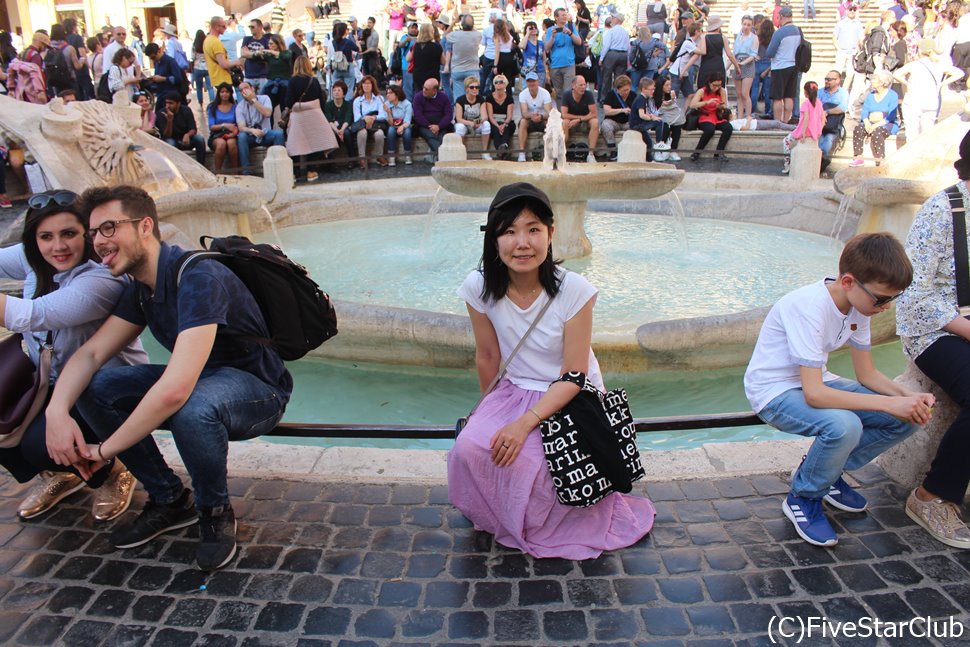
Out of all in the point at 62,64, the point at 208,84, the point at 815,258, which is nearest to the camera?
the point at 815,258

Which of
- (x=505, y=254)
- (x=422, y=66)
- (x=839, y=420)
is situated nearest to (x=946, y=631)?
(x=839, y=420)

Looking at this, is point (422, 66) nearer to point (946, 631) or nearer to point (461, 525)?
point (461, 525)

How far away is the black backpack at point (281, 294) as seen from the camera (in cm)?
297

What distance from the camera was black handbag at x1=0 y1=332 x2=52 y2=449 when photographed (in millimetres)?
3016

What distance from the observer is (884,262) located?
2.80m

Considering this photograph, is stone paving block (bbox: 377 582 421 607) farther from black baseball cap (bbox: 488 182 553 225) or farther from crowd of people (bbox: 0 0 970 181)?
crowd of people (bbox: 0 0 970 181)

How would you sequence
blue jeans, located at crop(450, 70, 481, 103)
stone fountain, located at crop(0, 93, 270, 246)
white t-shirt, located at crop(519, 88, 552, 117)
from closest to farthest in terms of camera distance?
stone fountain, located at crop(0, 93, 270, 246), white t-shirt, located at crop(519, 88, 552, 117), blue jeans, located at crop(450, 70, 481, 103)

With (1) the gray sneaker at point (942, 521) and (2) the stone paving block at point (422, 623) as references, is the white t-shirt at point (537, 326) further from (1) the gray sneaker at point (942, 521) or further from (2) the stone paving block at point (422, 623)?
(1) the gray sneaker at point (942, 521)

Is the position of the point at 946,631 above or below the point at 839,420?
below

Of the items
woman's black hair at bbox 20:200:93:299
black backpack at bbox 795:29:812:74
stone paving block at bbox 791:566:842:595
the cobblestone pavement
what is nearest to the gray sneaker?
the cobblestone pavement

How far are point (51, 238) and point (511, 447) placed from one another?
6.36ft

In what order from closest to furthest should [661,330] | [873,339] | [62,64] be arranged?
[661,330]
[873,339]
[62,64]

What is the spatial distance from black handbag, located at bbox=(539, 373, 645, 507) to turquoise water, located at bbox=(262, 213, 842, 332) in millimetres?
2159

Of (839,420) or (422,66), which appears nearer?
(839,420)
